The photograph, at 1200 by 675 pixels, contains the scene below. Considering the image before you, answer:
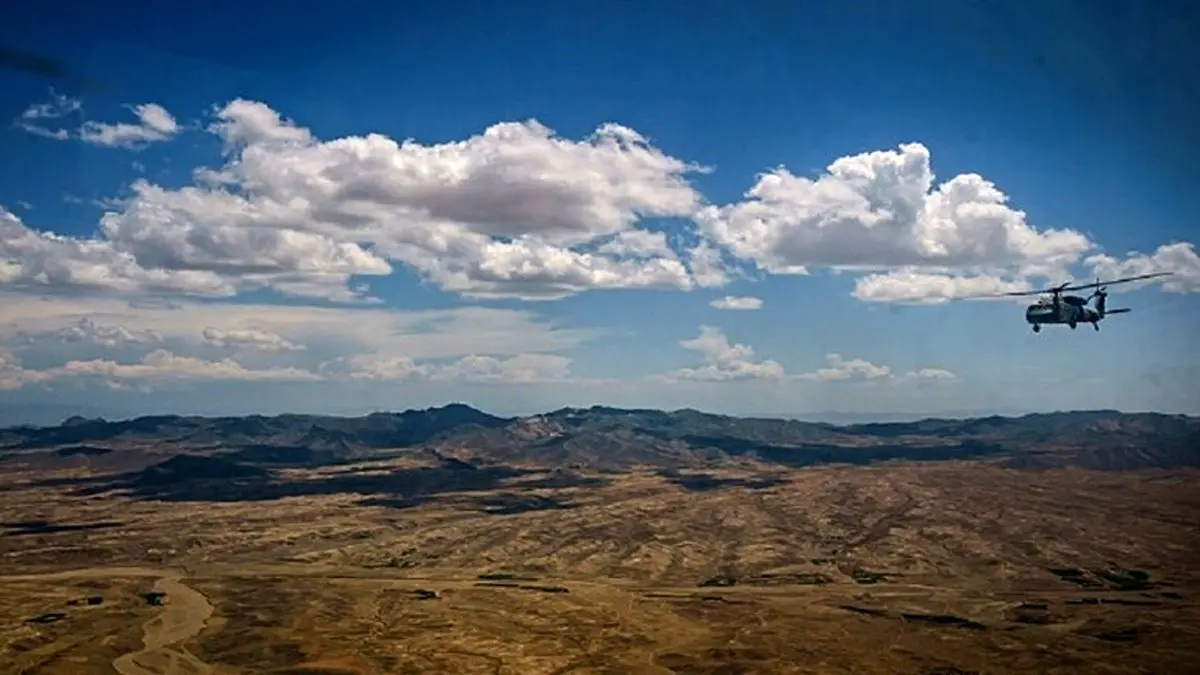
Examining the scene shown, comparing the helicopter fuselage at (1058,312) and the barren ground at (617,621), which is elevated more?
the helicopter fuselage at (1058,312)

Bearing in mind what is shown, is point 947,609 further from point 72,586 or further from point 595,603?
point 72,586

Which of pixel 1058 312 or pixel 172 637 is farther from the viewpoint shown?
pixel 172 637

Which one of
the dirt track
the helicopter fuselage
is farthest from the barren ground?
the helicopter fuselage

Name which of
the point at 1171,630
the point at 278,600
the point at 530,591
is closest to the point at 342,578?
the point at 278,600

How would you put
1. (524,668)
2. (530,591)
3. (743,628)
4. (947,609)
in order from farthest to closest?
1. (530,591)
2. (947,609)
3. (743,628)
4. (524,668)

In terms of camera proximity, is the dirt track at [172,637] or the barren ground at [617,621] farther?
the barren ground at [617,621]

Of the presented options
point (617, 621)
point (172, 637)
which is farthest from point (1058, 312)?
point (172, 637)

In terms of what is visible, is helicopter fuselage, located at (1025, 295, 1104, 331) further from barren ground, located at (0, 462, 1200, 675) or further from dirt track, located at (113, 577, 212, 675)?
dirt track, located at (113, 577, 212, 675)

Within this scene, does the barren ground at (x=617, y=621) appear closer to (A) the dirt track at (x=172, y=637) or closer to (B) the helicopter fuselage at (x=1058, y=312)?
(A) the dirt track at (x=172, y=637)

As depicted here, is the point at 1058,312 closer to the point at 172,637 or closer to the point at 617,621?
the point at 617,621

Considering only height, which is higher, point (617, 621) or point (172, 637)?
point (172, 637)

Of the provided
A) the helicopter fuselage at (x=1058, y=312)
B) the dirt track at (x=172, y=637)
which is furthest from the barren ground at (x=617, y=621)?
the helicopter fuselage at (x=1058, y=312)
